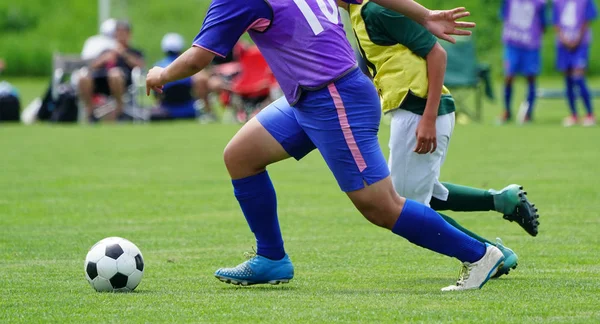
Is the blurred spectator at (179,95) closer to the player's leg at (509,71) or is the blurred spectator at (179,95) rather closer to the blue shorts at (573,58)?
the player's leg at (509,71)

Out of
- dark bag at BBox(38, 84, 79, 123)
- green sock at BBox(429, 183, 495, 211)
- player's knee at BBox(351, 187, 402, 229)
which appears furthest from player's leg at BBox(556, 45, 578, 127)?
player's knee at BBox(351, 187, 402, 229)

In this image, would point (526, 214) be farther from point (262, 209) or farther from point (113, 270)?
point (113, 270)

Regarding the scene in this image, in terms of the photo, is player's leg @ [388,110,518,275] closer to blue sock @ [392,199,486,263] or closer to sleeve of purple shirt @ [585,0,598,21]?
blue sock @ [392,199,486,263]

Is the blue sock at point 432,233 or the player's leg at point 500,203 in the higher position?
the blue sock at point 432,233

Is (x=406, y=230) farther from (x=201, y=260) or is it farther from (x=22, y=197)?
(x=22, y=197)

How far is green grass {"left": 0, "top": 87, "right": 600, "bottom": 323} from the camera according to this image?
4781 mm

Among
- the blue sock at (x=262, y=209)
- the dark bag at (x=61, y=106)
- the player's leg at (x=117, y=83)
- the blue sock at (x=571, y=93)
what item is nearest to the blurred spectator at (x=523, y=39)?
the blue sock at (x=571, y=93)

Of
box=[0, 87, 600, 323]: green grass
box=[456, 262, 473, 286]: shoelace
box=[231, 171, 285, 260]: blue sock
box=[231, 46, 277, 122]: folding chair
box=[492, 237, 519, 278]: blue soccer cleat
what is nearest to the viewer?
box=[0, 87, 600, 323]: green grass

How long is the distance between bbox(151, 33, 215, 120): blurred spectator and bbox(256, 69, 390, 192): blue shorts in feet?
49.0

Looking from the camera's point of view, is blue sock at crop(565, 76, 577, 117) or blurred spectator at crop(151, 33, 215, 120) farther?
blurred spectator at crop(151, 33, 215, 120)

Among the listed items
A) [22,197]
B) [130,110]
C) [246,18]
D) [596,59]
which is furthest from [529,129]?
[596,59]

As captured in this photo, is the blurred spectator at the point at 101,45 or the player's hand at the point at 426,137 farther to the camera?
the blurred spectator at the point at 101,45

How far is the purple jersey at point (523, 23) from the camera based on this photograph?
18.3 metres

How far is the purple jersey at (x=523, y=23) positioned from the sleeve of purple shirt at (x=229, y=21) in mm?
13842
